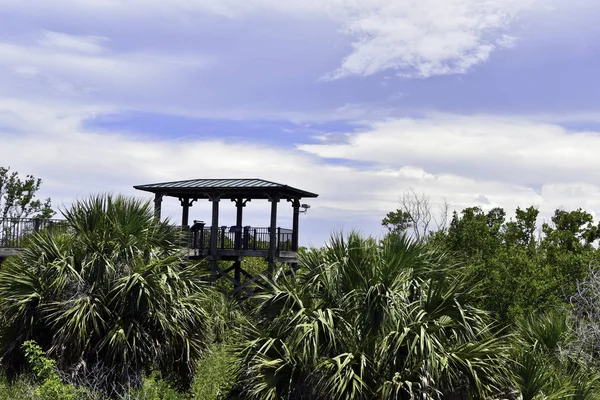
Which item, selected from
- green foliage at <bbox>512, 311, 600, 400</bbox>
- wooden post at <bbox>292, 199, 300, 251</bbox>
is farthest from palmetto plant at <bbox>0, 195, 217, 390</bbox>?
wooden post at <bbox>292, 199, 300, 251</bbox>

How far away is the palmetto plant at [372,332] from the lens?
10258mm

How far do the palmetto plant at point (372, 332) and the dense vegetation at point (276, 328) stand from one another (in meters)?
0.02

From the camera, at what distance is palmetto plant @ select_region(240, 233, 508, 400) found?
10.3 m

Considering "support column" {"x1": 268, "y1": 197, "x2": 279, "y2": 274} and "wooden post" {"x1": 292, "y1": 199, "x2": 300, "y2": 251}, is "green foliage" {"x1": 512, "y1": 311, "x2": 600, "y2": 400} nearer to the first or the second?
"support column" {"x1": 268, "y1": 197, "x2": 279, "y2": 274}

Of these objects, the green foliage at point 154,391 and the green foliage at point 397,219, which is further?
the green foliage at point 397,219

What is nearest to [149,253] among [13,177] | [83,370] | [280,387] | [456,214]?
[83,370]

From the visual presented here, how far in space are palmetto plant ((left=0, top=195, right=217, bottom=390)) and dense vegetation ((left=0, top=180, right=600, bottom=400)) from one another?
0.03 metres

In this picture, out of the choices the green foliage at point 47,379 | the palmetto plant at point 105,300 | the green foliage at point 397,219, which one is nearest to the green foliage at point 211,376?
the palmetto plant at point 105,300

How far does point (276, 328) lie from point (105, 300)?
4.32m

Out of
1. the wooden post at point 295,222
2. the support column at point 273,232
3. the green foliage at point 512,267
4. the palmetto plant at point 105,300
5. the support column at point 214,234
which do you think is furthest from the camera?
the wooden post at point 295,222

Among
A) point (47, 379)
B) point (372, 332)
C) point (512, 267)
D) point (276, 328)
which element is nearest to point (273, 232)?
point (512, 267)

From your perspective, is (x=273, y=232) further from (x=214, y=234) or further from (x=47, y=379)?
(x=47, y=379)

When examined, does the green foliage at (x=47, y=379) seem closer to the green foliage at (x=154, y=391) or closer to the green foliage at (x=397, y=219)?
the green foliage at (x=154, y=391)

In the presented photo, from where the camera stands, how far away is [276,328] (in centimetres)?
1142
